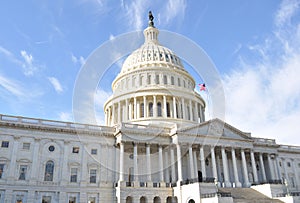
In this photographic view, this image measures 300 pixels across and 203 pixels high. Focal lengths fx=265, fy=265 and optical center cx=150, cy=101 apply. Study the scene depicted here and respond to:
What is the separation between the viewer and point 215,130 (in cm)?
4666

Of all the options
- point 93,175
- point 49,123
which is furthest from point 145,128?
point 49,123

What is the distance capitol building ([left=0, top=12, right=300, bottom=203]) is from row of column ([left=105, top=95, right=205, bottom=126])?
0.47 metres

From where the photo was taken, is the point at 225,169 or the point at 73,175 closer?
the point at 73,175

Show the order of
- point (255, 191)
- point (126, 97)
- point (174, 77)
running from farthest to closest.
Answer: point (174, 77), point (126, 97), point (255, 191)

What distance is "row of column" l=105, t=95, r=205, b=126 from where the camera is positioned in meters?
56.3

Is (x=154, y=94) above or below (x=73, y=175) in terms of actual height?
above

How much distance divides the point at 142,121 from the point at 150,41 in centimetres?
3019

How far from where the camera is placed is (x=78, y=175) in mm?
40594

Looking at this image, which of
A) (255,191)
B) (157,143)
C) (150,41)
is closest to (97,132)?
(157,143)

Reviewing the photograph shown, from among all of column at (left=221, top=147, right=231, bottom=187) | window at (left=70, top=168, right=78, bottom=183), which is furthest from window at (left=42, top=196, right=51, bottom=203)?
column at (left=221, top=147, right=231, bottom=187)

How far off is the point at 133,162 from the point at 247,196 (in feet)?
59.5

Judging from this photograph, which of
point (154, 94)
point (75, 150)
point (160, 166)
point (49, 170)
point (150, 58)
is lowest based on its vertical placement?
point (49, 170)

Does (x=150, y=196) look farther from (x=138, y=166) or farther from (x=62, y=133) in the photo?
(x=62, y=133)

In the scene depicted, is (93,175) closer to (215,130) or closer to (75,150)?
(75,150)
